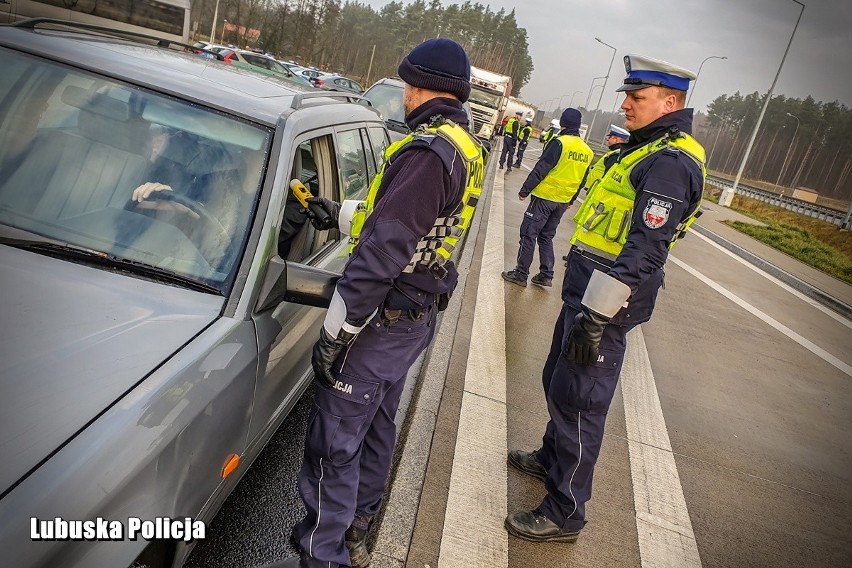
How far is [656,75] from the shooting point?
8.87 ft

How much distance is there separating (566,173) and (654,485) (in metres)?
4.11

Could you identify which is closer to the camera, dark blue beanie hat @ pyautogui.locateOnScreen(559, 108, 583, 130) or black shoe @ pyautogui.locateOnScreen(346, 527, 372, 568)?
black shoe @ pyautogui.locateOnScreen(346, 527, 372, 568)

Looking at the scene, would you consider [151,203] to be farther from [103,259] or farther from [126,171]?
[103,259]

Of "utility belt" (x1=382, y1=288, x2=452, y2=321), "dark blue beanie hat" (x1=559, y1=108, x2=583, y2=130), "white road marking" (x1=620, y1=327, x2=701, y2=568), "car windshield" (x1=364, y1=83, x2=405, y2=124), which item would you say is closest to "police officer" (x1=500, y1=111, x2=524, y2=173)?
"car windshield" (x1=364, y1=83, x2=405, y2=124)

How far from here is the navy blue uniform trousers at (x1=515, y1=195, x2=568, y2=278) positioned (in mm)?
7102

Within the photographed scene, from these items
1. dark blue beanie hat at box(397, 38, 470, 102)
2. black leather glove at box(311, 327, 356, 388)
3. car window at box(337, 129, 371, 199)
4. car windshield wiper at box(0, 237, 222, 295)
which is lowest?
black leather glove at box(311, 327, 356, 388)

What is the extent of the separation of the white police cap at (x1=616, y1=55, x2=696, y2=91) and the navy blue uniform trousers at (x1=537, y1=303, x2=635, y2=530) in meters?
1.13

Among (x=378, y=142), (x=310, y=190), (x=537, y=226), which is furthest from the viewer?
(x=537, y=226)

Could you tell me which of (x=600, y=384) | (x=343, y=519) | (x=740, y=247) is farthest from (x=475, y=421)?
(x=740, y=247)

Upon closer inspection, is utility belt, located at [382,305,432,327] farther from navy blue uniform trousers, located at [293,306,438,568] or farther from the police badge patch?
the police badge patch

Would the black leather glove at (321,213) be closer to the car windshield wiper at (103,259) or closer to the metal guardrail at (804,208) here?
the car windshield wiper at (103,259)

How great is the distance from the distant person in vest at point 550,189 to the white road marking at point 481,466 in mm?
1690

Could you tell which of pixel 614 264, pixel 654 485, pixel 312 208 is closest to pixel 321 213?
pixel 312 208

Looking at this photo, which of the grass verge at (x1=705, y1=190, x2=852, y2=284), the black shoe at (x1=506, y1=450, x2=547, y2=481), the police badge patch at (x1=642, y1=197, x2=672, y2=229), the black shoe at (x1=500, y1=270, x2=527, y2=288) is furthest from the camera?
the grass verge at (x1=705, y1=190, x2=852, y2=284)
